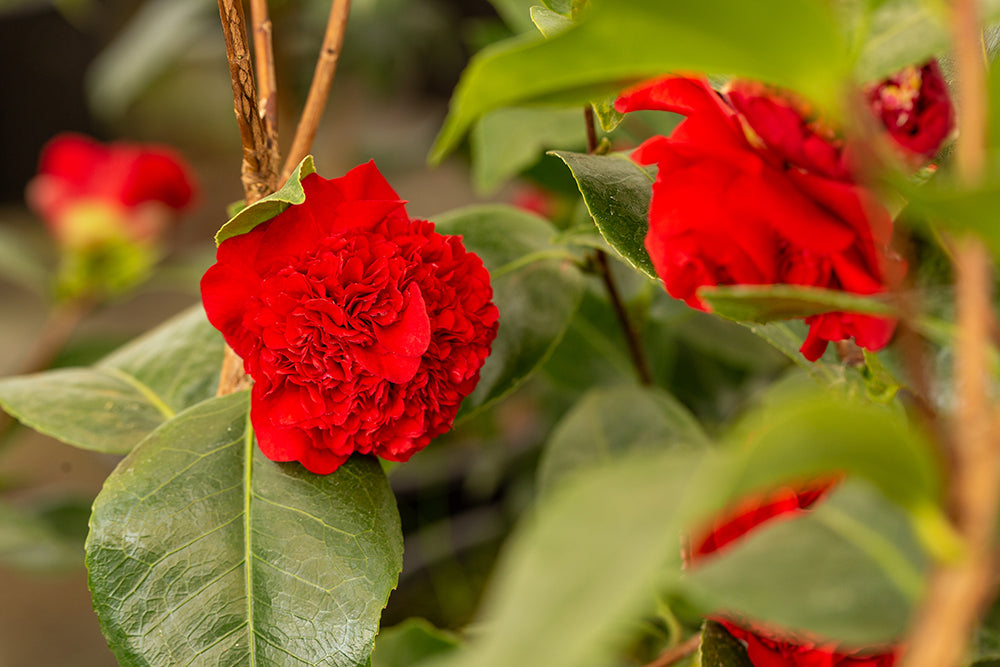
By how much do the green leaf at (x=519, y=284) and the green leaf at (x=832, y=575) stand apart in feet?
0.58

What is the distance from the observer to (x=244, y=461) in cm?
27

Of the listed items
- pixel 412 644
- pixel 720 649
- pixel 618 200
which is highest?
pixel 618 200

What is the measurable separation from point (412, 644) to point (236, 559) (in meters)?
0.16

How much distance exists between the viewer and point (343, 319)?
246 millimetres

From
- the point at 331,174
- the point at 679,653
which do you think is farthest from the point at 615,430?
the point at 331,174

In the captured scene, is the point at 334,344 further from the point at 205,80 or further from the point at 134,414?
the point at 205,80

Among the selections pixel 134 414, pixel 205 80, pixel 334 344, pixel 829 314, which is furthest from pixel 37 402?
pixel 205 80

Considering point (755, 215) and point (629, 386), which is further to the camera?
Result: point (629, 386)

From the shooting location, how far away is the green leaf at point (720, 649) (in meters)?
0.25

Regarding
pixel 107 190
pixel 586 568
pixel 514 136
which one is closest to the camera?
pixel 586 568

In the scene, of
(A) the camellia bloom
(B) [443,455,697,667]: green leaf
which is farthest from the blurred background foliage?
(B) [443,455,697,667]: green leaf

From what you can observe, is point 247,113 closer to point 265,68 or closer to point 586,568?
point 265,68

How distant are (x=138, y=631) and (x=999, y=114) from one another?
254 mm

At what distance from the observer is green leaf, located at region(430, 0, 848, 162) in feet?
0.47
